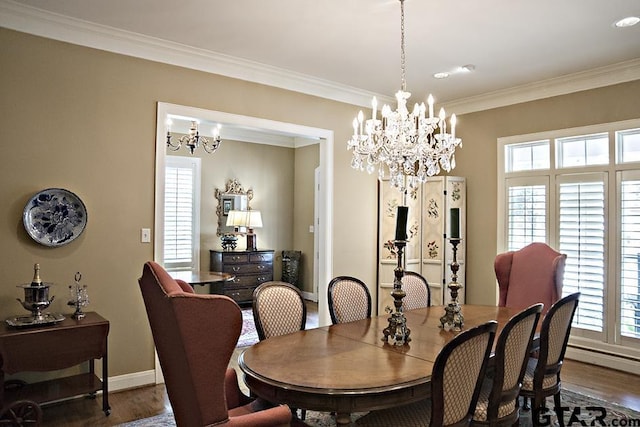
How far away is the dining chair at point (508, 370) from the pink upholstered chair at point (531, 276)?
66.2 inches

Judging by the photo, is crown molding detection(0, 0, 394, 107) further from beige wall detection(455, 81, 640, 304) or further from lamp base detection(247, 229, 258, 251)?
lamp base detection(247, 229, 258, 251)

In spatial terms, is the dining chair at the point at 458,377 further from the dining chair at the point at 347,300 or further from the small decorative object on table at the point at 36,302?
the small decorative object on table at the point at 36,302

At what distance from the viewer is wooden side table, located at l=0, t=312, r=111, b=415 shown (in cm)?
291

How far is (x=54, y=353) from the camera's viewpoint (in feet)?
10.1

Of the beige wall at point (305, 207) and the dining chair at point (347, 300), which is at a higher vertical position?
the beige wall at point (305, 207)

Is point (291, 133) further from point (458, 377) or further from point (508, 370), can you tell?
point (458, 377)

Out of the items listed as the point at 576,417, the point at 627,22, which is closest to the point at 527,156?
the point at 627,22

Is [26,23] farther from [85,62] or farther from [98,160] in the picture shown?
[98,160]

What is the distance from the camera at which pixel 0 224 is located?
3.25 m

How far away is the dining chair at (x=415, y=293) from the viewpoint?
377 cm

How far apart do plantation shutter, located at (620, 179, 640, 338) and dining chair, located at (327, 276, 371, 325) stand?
2.61m

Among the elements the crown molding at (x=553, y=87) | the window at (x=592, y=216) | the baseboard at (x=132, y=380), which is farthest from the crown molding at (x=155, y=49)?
the baseboard at (x=132, y=380)

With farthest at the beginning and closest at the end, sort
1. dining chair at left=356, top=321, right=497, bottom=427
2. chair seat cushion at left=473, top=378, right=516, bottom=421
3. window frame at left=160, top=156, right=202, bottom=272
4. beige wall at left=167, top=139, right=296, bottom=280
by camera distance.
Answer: beige wall at left=167, top=139, right=296, bottom=280, window frame at left=160, top=156, right=202, bottom=272, chair seat cushion at left=473, top=378, right=516, bottom=421, dining chair at left=356, top=321, right=497, bottom=427

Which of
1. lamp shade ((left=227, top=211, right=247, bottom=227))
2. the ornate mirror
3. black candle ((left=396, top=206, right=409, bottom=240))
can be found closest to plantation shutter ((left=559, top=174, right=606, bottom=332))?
black candle ((left=396, top=206, right=409, bottom=240))
